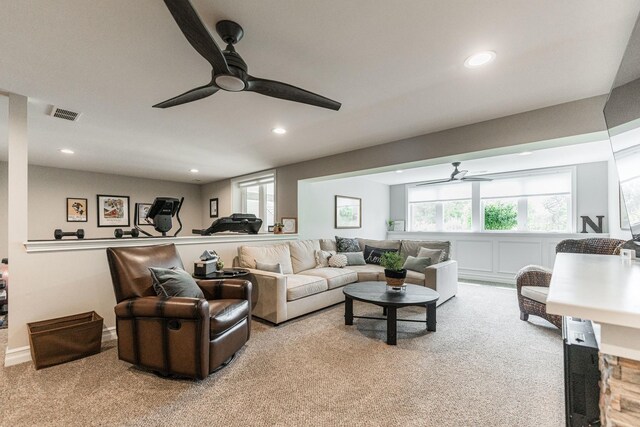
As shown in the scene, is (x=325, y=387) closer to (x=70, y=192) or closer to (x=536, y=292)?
(x=536, y=292)

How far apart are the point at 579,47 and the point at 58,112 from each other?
4.51m

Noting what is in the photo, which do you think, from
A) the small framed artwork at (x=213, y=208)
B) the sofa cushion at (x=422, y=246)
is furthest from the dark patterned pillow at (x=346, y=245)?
the small framed artwork at (x=213, y=208)

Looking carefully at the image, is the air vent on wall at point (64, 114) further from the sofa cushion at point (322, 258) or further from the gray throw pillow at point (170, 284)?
the sofa cushion at point (322, 258)

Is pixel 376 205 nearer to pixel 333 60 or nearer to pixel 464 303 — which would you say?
pixel 464 303

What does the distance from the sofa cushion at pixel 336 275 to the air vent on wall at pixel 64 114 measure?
10.8 ft

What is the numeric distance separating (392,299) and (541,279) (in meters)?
1.89

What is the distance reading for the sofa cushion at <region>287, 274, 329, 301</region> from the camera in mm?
3373

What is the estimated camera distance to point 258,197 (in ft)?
20.9

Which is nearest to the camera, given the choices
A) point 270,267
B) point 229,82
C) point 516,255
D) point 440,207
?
point 229,82

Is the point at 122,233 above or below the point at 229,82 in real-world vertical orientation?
below

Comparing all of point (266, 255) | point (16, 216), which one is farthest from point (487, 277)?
point (16, 216)

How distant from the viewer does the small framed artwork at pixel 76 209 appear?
5668 millimetres

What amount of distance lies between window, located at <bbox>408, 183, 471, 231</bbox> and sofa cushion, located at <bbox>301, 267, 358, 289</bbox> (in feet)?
11.8

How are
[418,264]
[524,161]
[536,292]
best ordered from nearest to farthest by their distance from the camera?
[536,292], [418,264], [524,161]
